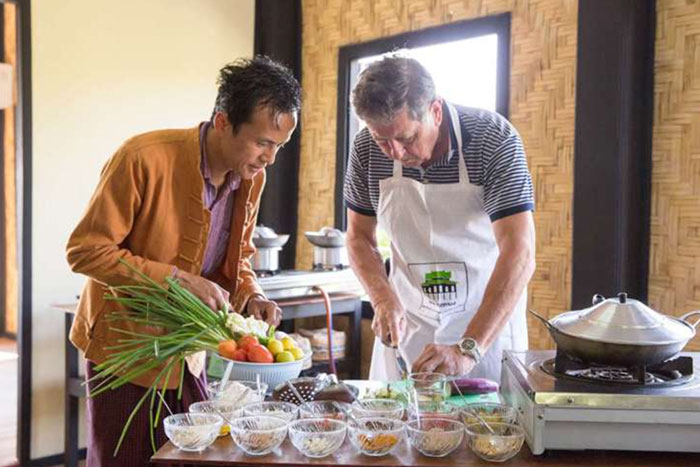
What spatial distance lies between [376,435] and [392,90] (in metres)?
0.94

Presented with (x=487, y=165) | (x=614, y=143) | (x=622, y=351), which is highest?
(x=614, y=143)

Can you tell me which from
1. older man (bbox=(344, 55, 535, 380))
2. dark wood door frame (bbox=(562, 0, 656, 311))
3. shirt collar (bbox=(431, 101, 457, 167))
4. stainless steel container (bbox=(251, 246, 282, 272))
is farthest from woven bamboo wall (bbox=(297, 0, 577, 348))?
stainless steel container (bbox=(251, 246, 282, 272))

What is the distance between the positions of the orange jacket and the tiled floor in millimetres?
2319

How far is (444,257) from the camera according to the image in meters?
2.46

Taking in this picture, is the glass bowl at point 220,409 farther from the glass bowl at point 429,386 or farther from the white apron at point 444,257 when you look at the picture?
the white apron at point 444,257

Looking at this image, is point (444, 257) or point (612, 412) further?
point (444, 257)

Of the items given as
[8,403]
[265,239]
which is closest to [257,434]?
[265,239]

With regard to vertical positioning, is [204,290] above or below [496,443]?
above

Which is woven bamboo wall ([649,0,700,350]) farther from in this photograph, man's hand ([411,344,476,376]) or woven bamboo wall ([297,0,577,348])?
man's hand ([411,344,476,376])

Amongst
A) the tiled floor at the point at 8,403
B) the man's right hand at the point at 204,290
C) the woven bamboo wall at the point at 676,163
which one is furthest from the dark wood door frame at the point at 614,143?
the tiled floor at the point at 8,403

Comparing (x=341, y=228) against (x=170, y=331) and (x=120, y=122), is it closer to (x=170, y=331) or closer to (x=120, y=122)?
(x=120, y=122)

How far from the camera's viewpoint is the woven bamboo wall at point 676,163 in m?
3.12

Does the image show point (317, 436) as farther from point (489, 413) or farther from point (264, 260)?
point (264, 260)

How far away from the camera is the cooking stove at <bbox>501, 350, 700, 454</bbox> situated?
151 cm
